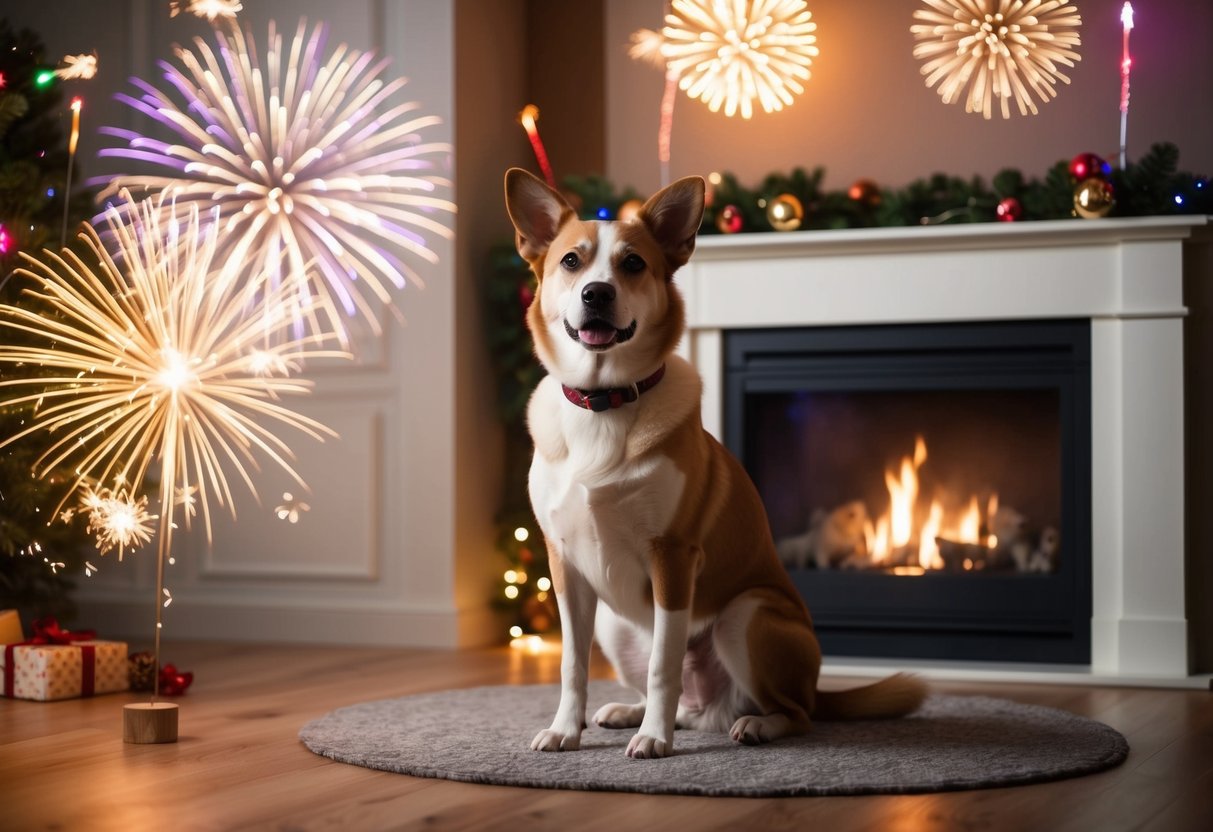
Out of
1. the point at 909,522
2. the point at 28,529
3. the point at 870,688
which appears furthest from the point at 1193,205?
the point at 28,529

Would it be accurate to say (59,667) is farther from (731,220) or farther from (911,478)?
(911,478)

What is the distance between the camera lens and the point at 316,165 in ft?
14.2

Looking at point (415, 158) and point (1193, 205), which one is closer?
point (1193, 205)

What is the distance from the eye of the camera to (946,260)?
12.8 feet

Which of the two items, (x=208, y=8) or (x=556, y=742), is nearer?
(x=556, y=742)

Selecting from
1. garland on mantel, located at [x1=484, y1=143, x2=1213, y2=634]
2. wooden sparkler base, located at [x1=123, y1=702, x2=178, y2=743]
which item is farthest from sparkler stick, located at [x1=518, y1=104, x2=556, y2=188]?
wooden sparkler base, located at [x1=123, y1=702, x2=178, y2=743]

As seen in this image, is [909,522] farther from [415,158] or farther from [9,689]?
[9,689]

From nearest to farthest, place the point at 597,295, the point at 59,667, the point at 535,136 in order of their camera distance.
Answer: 1. the point at 597,295
2. the point at 59,667
3. the point at 535,136

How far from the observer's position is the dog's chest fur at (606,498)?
96.7 inches

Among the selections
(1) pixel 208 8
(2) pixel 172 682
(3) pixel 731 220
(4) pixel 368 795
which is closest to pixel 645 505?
(4) pixel 368 795

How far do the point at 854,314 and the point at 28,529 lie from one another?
2.49 metres

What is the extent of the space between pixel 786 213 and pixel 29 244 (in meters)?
2.20

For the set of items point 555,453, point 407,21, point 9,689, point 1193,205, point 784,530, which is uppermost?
point 407,21

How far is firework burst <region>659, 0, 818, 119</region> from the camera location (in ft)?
13.5
